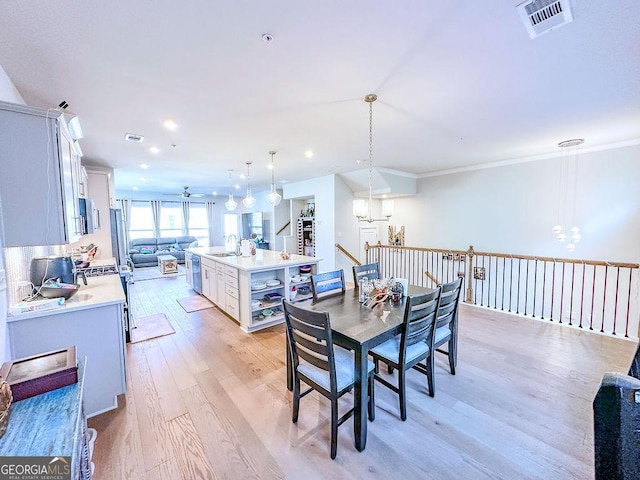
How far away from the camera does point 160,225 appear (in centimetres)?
1005

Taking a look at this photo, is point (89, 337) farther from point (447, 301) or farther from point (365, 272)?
point (447, 301)

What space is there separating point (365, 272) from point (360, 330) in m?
1.39

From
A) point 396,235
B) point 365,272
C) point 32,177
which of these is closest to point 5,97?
point 32,177

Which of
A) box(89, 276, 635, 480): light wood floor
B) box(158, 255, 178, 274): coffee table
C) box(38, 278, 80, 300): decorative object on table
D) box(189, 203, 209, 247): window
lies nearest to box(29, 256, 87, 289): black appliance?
box(38, 278, 80, 300): decorative object on table

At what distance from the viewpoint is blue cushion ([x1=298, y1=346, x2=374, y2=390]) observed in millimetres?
1745

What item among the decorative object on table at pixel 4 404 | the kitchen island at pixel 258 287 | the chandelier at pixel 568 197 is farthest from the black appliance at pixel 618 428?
the chandelier at pixel 568 197

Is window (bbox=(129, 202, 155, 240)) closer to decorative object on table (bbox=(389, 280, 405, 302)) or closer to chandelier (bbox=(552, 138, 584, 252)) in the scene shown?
decorative object on table (bbox=(389, 280, 405, 302))

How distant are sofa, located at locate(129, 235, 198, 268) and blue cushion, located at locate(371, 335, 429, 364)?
8.90 m

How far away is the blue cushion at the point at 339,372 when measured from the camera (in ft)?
5.73

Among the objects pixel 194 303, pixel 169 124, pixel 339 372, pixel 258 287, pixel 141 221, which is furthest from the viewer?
pixel 141 221

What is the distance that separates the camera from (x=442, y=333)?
243cm

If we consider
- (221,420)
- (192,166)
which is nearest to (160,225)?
(192,166)

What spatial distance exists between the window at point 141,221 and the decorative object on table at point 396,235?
28.3 feet

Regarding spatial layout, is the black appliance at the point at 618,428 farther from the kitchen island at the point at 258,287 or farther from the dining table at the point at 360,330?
the kitchen island at the point at 258,287
